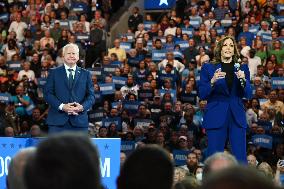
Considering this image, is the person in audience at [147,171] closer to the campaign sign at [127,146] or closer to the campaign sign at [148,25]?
the campaign sign at [127,146]

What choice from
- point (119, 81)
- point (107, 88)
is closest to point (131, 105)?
point (107, 88)

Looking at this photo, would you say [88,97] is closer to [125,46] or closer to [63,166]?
[63,166]

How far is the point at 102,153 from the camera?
8078 mm

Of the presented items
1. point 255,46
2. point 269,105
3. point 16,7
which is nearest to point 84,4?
point 16,7

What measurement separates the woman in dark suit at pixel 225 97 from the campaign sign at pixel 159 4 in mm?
15125

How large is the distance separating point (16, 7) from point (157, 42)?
5431 mm

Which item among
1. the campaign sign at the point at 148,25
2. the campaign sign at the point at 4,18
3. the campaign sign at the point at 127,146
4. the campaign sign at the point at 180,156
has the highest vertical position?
the campaign sign at the point at 4,18

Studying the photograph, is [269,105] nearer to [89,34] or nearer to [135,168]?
[89,34]

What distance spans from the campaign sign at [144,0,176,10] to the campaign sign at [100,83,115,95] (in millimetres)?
6214

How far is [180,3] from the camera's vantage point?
75.3 ft

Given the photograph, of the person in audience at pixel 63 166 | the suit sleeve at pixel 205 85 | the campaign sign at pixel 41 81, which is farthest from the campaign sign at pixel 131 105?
the person in audience at pixel 63 166

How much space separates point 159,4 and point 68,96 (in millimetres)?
14855

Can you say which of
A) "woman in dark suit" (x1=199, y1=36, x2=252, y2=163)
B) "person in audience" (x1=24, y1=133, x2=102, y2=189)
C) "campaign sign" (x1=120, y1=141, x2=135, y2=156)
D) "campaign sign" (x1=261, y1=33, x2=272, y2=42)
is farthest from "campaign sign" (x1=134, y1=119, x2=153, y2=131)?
"person in audience" (x1=24, y1=133, x2=102, y2=189)

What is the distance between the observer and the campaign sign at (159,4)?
77.1ft
